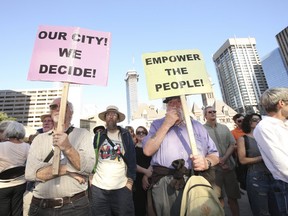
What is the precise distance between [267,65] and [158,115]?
103 m

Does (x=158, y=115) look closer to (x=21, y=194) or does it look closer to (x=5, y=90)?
(x=21, y=194)

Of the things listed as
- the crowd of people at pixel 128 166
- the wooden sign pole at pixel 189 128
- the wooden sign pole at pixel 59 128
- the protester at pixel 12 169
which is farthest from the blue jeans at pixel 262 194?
the protester at pixel 12 169

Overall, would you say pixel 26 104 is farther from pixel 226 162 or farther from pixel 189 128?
pixel 189 128

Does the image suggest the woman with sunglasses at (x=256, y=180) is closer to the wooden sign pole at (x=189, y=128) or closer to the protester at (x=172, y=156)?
the protester at (x=172, y=156)

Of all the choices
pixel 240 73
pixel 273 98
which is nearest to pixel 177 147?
pixel 273 98

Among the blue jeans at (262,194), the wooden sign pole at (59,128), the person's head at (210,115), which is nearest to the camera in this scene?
the wooden sign pole at (59,128)

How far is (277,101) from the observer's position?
234 centimetres

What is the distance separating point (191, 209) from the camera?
176cm

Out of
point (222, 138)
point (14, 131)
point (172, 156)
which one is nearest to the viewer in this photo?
point (172, 156)

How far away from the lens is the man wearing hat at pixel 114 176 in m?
3.17

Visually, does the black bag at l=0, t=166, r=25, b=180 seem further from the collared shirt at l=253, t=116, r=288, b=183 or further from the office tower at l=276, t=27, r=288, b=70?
the office tower at l=276, t=27, r=288, b=70

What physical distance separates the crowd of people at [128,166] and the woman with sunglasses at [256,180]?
12mm

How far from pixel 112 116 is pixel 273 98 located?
267 cm

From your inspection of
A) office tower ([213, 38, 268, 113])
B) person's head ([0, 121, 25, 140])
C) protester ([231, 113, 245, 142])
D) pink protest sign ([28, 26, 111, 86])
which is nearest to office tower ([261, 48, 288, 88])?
office tower ([213, 38, 268, 113])
